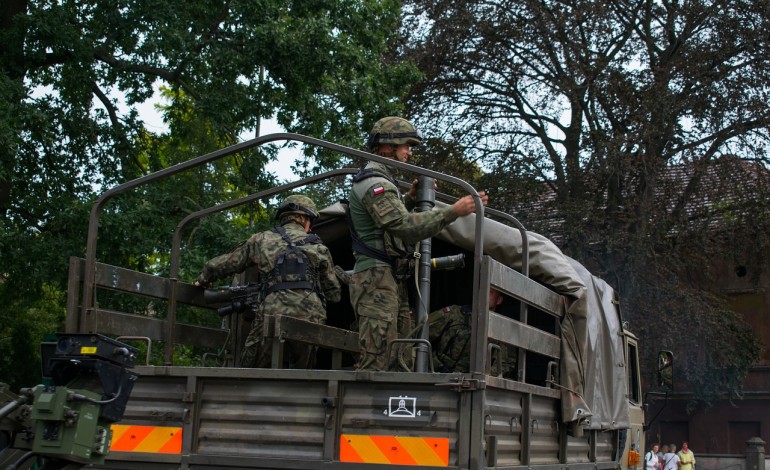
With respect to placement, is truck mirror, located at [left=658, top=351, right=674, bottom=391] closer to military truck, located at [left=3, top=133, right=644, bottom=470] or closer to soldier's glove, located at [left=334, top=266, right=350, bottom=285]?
military truck, located at [left=3, top=133, right=644, bottom=470]

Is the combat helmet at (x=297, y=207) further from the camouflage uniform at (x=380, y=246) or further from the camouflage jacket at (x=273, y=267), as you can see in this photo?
the camouflage uniform at (x=380, y=246)

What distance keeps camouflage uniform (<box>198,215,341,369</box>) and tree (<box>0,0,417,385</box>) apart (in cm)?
784

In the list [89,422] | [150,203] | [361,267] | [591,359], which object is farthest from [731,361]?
[89,422]

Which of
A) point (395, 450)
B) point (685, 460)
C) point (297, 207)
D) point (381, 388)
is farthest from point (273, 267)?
point (685, 460)

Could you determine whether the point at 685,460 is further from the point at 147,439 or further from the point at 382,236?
the point at 147,439

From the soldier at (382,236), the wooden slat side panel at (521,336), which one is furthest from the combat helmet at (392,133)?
the wooden slat side panel at (521,336)

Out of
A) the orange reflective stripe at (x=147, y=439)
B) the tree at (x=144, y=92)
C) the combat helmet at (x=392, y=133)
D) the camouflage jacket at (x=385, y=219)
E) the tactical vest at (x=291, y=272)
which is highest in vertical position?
the tree at (x=144, y=92)

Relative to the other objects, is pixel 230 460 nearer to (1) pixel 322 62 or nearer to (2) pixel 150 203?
(2) pixel 150 203

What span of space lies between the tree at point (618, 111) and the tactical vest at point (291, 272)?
52.6 feet

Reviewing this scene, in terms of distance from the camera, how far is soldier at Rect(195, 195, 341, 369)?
280 inches

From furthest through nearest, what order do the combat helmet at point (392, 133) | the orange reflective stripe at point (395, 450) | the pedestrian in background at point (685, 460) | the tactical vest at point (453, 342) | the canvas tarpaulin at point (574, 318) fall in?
1. the pedestrian in background at point (685, 460)
2. the tactical vest at point (453, 342)
3. the canvas tarpaulin at point (574, 318)
4. the combat helmet at point (392, 133)
5. the orange reflective stripe at point (395, 450)

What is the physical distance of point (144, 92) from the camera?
18016mm

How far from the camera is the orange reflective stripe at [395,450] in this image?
5.34m

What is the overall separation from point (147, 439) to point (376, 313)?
57.1 inches
